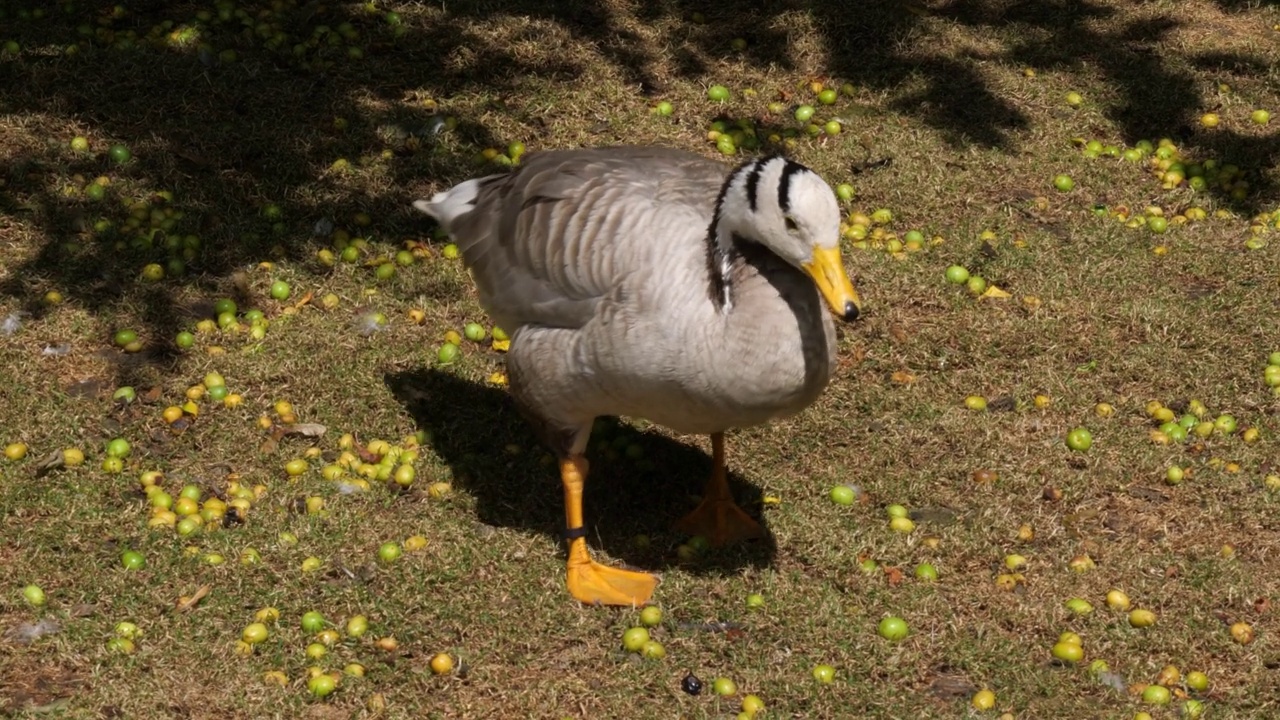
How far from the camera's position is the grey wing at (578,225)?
5.31 metres

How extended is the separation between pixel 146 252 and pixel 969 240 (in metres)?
4.53

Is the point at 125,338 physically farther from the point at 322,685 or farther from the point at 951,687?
the point at 951,687

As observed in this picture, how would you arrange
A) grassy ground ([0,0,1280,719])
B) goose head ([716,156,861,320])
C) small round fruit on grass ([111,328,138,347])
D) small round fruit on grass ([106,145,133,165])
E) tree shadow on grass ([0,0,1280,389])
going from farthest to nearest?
small round fruit on grass ([106,145,133,165])
tree shadow on grass ([0,0,1280,389])
small round fruit on grass ([111,328,138,347])
grassy ground ([0,0,1280,719])
goose head ([716,156,861,320])

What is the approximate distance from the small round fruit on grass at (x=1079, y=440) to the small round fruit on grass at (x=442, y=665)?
9.95ft

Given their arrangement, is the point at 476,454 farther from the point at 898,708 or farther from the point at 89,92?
the point at 89,92

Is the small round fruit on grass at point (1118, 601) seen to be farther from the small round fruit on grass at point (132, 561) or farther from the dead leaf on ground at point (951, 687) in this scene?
the small round fruit on grass at point (132, 561)

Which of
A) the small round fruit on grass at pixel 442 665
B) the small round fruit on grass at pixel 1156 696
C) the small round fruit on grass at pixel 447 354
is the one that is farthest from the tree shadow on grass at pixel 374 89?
the small round fruit on grass at pixel 1156 696

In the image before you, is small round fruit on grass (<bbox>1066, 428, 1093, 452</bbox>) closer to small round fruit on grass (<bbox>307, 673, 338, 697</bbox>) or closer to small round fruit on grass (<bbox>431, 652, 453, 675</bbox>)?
small round fruit on grass (<bbox>431, 652, 453, 675</bbox>)

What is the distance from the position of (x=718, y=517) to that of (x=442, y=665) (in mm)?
1397

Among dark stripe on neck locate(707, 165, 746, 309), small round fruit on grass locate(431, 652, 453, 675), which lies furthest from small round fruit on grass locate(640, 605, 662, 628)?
dark stripe on neck locate(707, 165, 746, 309)

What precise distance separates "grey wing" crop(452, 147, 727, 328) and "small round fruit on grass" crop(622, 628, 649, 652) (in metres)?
1.18

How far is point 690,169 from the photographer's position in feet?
19.1

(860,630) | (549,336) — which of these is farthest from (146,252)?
(860,630)

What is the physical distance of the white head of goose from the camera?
494 cm
